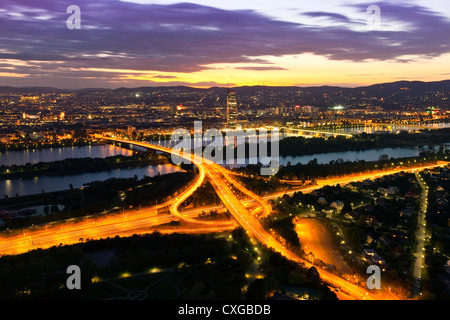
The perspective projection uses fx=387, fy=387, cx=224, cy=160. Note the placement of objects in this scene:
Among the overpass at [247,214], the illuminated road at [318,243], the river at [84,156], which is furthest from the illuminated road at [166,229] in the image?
the river at [84,156]

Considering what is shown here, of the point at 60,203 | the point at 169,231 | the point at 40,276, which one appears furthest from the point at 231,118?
the point at 40,276

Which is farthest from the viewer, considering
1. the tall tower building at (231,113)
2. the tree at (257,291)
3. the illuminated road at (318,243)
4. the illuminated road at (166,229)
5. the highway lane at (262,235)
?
the tall tower building at (231,113)

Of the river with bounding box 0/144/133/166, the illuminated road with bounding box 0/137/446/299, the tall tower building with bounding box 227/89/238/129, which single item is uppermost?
the tall tower building with bounding box 227/89/238/129

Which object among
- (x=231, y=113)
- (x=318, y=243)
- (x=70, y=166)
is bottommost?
(x=318, y=243)

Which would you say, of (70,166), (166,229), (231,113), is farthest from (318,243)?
(231,113)

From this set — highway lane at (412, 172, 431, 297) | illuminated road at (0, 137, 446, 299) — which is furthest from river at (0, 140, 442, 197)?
highway lane at (412, 172, 431, 297)

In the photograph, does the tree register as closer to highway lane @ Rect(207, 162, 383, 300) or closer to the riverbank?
highway lane @ Rect(207, 162, 383, 300)

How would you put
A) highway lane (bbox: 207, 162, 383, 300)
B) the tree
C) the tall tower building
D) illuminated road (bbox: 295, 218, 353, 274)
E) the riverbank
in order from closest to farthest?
the tree < highway lane (bbox: 207, 162, 383, 300) < illuminated road (bbox: 295, 218, 353, 274) < the riverbank < the tall tower building

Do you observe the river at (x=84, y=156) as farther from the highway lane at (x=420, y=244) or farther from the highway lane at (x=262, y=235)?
the highway lane at (x=420, y=244)

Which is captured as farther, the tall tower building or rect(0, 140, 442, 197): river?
the tall tower building

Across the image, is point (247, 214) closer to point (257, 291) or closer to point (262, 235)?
point (262, 235)

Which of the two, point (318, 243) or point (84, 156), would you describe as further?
point (84, 156)

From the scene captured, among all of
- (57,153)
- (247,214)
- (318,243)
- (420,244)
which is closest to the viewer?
(420,244)
